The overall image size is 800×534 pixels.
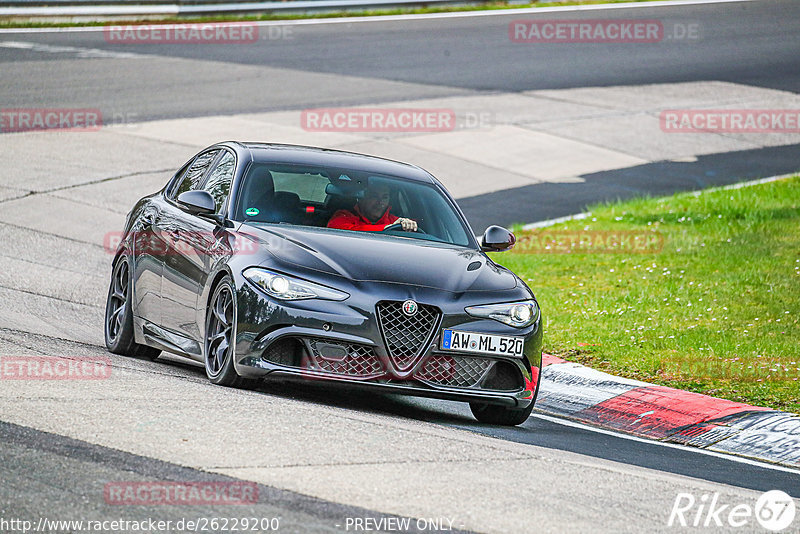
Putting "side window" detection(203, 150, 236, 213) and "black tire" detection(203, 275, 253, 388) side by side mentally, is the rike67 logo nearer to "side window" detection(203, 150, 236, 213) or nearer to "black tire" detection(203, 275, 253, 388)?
"black tire" detection(203, 275, 253, 388)

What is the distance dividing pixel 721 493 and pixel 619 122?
17492mm

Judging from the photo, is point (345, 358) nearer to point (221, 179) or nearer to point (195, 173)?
point (221, 179)

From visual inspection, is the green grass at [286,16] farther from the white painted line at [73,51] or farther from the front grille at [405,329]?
the front grille at [405,329]

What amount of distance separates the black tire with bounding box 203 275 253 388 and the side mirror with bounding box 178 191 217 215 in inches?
24.5

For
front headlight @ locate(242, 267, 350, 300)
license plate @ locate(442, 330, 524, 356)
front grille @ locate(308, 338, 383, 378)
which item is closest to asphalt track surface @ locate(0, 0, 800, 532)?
front grille @ locate(308, 338, 383, 378)

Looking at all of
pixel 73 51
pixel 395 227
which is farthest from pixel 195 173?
pixel 73 51

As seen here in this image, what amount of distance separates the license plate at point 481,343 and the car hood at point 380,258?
0.96 feet

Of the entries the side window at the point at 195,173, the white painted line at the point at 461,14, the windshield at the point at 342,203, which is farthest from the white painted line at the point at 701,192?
the white painted line at the point at 461,14

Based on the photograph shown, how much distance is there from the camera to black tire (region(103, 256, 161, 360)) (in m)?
9.75

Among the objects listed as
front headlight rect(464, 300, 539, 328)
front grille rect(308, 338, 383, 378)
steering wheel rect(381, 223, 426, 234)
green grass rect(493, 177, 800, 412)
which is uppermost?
steering wheel rect(381, 223, 426, 234)

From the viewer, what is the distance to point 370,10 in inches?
1293

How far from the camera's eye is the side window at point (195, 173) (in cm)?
978

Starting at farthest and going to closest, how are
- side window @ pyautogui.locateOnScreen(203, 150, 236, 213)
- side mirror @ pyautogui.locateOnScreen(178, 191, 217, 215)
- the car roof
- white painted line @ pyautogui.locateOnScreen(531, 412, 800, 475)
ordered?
the car roof < side window @ pyautogui.locateOnScreen(203, 150, 236, 213) < side mirror @ pyautogui.locateOnScreen(178, 191, 217, 215) < white painted line @ pyautogui.locateOnScreen(531, 412, 800, 475)

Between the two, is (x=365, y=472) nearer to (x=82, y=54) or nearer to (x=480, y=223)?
(x=480, y=223)
